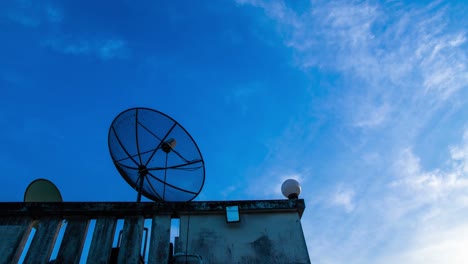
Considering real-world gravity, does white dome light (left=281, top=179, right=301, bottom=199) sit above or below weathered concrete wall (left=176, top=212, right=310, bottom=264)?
above

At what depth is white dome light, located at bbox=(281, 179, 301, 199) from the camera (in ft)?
20.1

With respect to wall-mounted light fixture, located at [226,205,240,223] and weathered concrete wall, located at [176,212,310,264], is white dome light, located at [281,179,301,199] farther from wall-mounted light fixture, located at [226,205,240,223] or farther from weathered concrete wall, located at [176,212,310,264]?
wall-mounted light fixture, located at [226,205,240,223]

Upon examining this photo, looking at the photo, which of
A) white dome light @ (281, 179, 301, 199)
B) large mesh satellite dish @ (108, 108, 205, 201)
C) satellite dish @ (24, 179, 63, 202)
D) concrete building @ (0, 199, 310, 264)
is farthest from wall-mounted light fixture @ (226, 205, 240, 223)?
satellite dish @ (24, 179, 63, 202)

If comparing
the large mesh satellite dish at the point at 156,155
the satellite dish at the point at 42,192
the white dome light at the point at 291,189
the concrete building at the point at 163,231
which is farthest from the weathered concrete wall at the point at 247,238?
the satellite dish at the point at 42,192

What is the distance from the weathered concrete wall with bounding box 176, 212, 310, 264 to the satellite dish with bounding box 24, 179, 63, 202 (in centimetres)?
375

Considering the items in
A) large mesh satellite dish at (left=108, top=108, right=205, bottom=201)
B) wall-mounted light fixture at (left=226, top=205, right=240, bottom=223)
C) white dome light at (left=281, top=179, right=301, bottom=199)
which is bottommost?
wall-mounted light fixture at (left=226, top=205, right=240, bottom=223)

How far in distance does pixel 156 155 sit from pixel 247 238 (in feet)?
11.6

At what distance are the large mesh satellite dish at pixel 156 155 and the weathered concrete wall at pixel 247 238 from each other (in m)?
2.10

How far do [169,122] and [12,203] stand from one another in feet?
12.2

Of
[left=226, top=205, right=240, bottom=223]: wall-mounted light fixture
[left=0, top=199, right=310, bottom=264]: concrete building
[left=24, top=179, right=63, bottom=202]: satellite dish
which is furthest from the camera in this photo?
[left=24, top=179, right=63, bottom=202]: satellite dish

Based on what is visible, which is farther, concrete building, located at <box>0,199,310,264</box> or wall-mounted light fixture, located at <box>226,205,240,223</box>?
wall-mounted light fixture, located at <box>226,205,240,223</box>

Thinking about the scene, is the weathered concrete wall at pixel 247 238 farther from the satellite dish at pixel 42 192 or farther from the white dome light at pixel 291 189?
the satellite dish at pixel 42 192

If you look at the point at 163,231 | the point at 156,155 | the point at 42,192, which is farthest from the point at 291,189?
the point at 42,192

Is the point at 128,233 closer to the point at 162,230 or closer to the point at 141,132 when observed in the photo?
the point at 162,230
